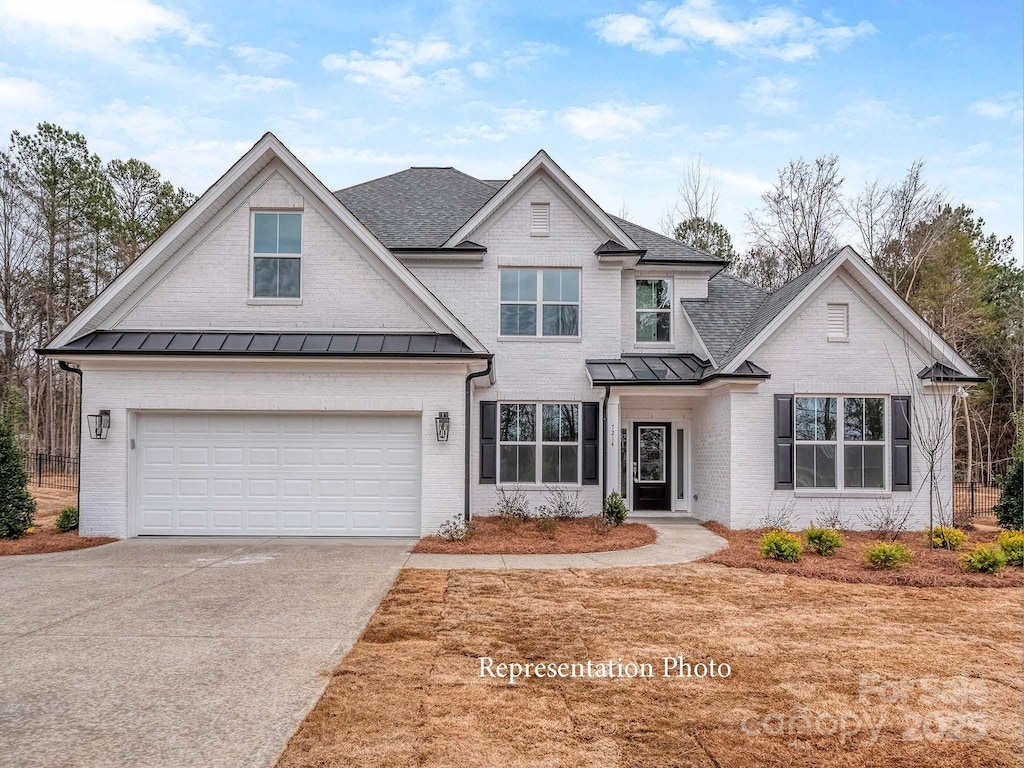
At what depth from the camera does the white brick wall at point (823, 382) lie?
13352 mm

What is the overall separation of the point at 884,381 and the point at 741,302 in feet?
12.3

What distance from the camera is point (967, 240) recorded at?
26672 millimetres

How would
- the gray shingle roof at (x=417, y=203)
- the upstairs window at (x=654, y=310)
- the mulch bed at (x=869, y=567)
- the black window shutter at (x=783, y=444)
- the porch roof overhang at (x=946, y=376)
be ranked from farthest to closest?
the upstairs window at (x=654, y=310) < the gray shingle roof at (x=417, y=203) < the black window shutter at (x=783, y=444) < the porch roof overhang at (x=946, y=376) < the mulch bed at (x=869, y=567)


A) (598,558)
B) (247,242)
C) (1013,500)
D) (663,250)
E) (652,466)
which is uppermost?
(663,250)

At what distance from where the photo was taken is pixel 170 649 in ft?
18.5

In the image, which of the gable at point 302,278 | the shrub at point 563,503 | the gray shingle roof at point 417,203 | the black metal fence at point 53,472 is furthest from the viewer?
the black metal fence at point 53,472

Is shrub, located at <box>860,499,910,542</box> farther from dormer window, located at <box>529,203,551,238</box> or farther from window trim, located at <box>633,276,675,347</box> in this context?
dormer window, located at <box>529,203,551,238</box>

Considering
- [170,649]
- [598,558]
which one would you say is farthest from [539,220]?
[170,649]

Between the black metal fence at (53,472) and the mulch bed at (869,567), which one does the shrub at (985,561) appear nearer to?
the mulch bed at (869,567)

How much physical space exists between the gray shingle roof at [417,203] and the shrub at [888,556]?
10.2 meters

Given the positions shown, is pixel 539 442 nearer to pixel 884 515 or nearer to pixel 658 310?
pixel 658 310

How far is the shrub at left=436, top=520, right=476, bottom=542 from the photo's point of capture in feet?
37.6

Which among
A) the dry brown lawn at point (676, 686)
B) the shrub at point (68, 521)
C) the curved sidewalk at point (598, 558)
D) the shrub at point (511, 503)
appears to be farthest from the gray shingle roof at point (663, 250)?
the shrub at point (68, 521)

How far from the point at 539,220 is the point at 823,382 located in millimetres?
6918
